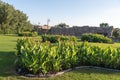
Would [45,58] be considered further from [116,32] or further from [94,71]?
[116,32]

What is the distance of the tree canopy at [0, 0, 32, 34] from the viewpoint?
46628mm

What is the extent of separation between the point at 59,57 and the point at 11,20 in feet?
139

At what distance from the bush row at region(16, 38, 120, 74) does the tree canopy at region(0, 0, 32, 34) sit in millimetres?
38148

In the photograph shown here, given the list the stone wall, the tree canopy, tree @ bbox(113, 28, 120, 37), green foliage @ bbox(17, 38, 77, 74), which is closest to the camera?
green foliage @ bbox(17, 38, 77, 74)

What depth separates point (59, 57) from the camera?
8.10 metres

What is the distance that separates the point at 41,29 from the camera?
53.8 m

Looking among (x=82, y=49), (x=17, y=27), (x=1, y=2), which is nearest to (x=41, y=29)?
(x=17, y=27)

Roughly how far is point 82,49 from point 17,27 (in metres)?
44.1

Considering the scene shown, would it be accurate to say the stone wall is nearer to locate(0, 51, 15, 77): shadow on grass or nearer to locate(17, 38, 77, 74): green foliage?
locate(0, 51, 15, 77): shadow on grass

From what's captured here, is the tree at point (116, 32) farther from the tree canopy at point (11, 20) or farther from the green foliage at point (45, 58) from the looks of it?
the green foliage at point (45, 58)

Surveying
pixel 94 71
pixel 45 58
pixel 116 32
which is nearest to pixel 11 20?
pixel 116 32

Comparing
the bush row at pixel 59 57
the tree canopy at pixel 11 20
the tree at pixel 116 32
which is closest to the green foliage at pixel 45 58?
the bush row at pixel 59 57

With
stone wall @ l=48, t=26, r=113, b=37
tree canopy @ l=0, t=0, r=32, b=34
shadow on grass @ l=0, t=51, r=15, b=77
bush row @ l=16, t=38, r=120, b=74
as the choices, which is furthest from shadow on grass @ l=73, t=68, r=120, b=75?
tree canopy @ l=0, t=0, r=32, b=34

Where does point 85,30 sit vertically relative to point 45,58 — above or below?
below
